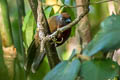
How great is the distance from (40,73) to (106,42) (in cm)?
65

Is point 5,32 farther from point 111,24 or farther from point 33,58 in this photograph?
point 111,24

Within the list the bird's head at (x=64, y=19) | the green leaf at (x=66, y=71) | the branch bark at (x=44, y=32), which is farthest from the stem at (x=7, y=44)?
the bird's head at (x=64, y=19)

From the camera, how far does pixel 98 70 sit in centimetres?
34

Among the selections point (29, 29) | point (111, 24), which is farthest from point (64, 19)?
point (111, 24)

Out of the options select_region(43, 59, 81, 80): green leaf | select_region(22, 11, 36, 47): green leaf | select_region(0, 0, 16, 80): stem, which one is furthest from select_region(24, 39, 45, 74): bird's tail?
select_region(43, 59, 81, 80): green leaf

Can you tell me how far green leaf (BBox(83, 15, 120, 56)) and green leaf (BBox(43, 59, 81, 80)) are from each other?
2 cm

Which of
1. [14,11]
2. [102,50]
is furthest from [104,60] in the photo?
[14,11]

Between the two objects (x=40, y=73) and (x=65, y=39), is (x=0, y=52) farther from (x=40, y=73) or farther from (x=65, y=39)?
(x=65, y=39)

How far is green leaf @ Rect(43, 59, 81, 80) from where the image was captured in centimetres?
34

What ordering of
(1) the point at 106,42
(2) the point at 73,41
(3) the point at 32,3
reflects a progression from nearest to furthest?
1. (1) the point at 106,42
2. (3) the point at 32,3
3. (2) the point at 73,41

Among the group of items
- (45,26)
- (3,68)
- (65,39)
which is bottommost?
(65,39)

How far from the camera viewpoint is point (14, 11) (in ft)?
2.88

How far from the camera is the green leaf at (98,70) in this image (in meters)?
0.34

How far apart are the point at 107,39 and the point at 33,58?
62 centimetres
